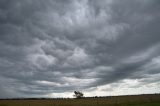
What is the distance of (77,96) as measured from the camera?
12912 cm

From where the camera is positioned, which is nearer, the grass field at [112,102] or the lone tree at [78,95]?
the grass field at [112,102]

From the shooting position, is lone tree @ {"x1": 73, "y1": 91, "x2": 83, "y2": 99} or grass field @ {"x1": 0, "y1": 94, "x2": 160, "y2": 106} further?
lone tree @ {"x1": 73, "y1": 91, "x2": 83, "y2": 99}

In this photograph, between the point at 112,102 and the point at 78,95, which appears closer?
the point at 112,102
